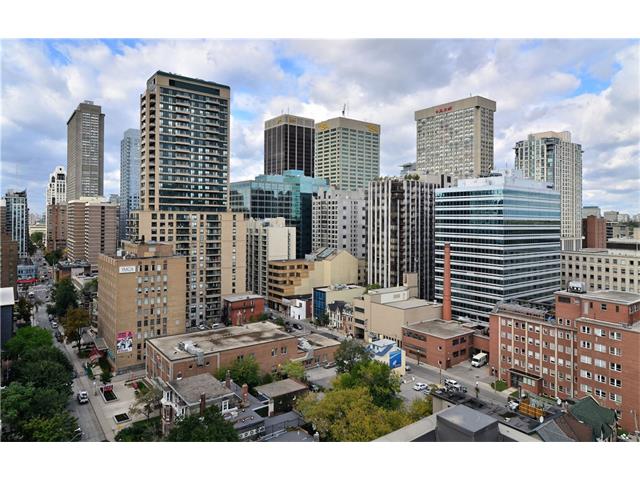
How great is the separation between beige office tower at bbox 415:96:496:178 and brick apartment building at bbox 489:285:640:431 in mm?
43608

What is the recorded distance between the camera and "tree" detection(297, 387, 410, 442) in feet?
37.8

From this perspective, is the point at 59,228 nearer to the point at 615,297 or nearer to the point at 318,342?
the point at 318,342

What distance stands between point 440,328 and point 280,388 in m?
11.3

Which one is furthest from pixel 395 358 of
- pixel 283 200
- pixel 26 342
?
pixel 283 200

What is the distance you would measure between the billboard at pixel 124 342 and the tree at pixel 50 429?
7.82 metres

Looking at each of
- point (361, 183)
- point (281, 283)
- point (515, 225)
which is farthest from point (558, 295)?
point (361, 183)

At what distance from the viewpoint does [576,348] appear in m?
17.6

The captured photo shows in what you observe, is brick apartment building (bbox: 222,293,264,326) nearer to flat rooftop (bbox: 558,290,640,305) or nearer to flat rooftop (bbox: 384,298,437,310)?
flat rooftop (bbox: 384,298,437,310)

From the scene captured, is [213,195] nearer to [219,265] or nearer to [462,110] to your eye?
[219,265]

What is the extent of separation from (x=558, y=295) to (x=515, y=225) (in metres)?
9.05

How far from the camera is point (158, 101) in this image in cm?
2983

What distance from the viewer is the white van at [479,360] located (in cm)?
2227

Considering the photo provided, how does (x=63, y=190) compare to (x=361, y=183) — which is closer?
(x=361, y=183)

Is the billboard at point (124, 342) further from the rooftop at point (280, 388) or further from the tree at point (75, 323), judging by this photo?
the rooftop at point (280, 388)
